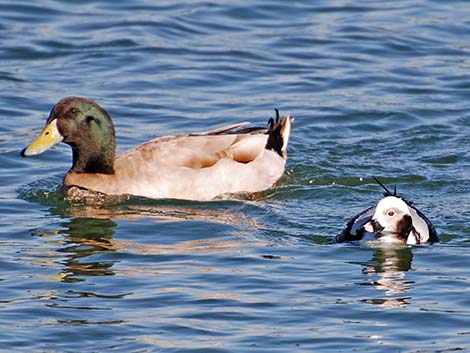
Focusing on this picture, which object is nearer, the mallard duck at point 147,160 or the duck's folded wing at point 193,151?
the mallard duck at point 147,160

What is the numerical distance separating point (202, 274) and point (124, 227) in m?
1.87

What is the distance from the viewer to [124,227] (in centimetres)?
1244

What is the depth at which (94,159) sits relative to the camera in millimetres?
13648

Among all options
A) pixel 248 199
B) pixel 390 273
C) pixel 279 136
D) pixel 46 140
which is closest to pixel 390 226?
pixel 390 273

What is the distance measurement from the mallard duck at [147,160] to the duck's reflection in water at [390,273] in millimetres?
2572

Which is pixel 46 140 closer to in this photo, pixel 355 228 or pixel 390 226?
pixel 355 228

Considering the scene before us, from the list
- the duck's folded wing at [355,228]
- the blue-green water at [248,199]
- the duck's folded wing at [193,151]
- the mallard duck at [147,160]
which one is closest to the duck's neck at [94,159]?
the mallard duck at [147,160]

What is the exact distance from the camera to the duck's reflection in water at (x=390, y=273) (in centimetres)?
1007

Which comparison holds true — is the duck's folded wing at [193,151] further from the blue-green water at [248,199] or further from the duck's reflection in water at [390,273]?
the duck's reflection in water at [390,273]

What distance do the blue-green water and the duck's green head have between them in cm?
48

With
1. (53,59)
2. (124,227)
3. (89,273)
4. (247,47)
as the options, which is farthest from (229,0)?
(89,273)

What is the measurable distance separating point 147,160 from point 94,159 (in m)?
0.58

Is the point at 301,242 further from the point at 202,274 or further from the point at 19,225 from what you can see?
the point at 19,225

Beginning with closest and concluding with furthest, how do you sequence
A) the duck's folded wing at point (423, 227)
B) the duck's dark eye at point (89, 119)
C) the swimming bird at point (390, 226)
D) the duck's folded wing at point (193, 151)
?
the swimming bird at point (390, 226) → the duck's folded wing at point (423, 227) → the duck's folded wing at point (193, 151) → the duck's dark eye at point (89, 119)
